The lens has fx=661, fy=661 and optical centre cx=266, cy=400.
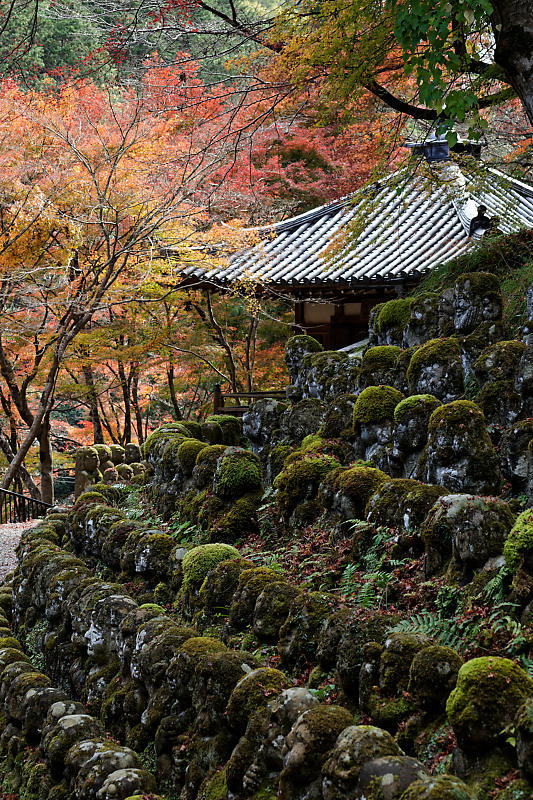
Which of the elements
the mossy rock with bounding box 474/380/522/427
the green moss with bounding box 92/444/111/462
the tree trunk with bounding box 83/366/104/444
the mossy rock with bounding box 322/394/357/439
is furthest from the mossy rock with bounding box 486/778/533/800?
the tree trunk with bounding box 83/366/104/444

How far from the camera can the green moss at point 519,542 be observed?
3.70 meters

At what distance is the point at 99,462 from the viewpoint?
16.5 m

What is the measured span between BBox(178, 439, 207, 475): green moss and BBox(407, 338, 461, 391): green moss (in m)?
3.29

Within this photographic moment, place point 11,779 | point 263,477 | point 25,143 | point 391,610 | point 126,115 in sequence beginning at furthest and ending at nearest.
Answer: point 126,115, point 25,143, point 263,477, point 11,779, point 391,610

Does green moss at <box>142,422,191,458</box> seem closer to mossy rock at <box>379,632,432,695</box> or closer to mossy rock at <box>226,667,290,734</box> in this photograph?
mossy rock at <box>226,667,290,734</box>

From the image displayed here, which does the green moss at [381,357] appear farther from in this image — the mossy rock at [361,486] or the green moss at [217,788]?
the green moss at [217,788]

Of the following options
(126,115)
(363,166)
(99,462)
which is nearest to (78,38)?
(126,115)

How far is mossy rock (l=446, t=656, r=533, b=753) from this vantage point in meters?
2.89

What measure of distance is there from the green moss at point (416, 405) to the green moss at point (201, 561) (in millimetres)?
2094

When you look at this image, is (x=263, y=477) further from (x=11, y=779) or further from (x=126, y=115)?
(x=126, y=115)

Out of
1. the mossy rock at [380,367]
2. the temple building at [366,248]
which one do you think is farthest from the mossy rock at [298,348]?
the mossy rock at [380,367]

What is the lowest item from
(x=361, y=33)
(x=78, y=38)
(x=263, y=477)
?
(x=263, y=477)

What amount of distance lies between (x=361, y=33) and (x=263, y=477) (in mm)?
5119

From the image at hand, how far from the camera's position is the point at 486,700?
2.91 metres
